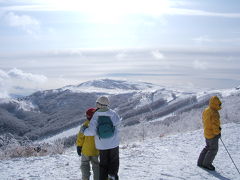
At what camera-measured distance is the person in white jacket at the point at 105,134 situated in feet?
26.8

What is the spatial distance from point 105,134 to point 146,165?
3.41 m

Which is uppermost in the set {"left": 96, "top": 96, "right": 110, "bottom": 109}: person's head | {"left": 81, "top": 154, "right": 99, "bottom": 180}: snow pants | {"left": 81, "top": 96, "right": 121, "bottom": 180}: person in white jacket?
{"left": 96, "top": 96, "right": 110, "bottom": 109}: person's head

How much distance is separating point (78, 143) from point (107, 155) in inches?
27.4

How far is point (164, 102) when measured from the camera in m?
134

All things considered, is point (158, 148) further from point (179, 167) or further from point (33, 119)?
point (33, 119)

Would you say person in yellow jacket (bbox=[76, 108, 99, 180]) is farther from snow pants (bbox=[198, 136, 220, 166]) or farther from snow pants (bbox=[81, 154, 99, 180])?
snow pants (bbox=[198, 136, 220, 166])

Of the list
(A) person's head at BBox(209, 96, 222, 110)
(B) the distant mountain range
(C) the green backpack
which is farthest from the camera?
(B) the distant mountain range

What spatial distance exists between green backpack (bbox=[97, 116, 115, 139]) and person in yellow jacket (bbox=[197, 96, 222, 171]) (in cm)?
372

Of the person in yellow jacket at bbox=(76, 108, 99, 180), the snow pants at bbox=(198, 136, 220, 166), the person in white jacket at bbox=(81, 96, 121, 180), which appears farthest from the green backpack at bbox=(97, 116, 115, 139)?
the snow pants at bbox=(198, 136, 220, 166)

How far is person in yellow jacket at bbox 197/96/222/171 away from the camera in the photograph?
424 inches

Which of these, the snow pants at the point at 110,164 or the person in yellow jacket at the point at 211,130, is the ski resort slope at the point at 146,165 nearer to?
the person in yellow jacket at the point at 211,130

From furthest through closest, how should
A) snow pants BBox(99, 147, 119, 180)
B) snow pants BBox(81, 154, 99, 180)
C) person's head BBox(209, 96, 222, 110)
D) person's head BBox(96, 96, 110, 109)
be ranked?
person's head BBox(209, 96, 222, 110) < snow pants BBox(81, 154, 99, 180) < snow pants BBox(99, 147, 119, 180) < person's head BBox(96, 96, 110, 109)

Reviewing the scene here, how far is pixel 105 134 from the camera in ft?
26.7

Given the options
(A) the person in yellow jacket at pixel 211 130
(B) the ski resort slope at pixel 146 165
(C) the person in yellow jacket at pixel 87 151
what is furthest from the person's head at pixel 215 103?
(C) the person in yellow jacket at pixel 87 151
